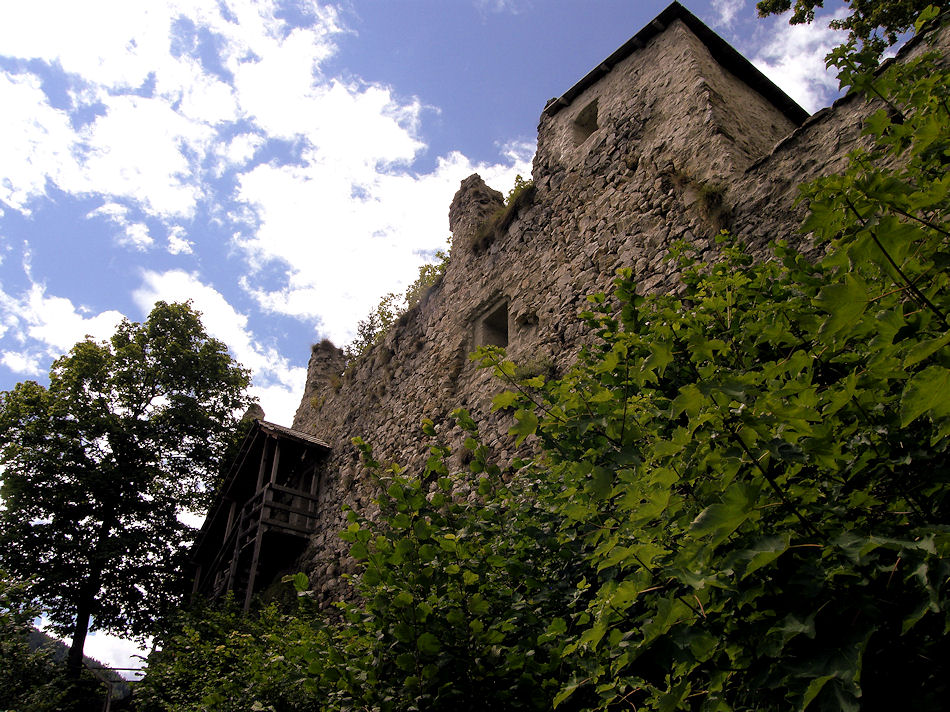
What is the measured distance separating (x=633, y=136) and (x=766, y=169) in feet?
7.72

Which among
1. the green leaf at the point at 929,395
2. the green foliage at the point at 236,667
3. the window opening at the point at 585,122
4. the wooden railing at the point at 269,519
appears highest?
the window opening at the point at 585,122

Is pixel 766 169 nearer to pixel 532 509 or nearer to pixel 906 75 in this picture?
pixel 906 75

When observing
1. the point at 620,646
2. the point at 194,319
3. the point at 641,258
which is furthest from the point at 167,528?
the point at 620,646

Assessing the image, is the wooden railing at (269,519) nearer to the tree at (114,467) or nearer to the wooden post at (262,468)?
the wooden post at (262,468)

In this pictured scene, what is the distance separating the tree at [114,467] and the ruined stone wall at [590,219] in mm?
6559

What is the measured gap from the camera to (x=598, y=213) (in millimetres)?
7680

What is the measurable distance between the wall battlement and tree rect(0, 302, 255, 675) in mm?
6547

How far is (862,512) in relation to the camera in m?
1.92

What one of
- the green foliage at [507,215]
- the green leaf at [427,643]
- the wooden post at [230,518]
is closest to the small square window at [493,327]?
the green foliage at [507,215]

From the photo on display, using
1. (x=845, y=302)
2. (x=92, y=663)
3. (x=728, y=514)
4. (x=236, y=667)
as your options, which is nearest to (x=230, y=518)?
(x=92, y=663)

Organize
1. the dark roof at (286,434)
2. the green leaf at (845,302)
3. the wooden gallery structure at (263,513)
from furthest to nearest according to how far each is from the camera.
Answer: the dark roof at (286,434) < the wooden gallery structure at (263,513) < the green leaf at (845,302)

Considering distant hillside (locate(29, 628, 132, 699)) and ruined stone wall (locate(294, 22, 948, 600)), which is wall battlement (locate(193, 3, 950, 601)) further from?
distant hillside (locate(29, 628, 132, 699))

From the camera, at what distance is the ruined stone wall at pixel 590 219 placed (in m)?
5.80

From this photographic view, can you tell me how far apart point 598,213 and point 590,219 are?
0.14 m
